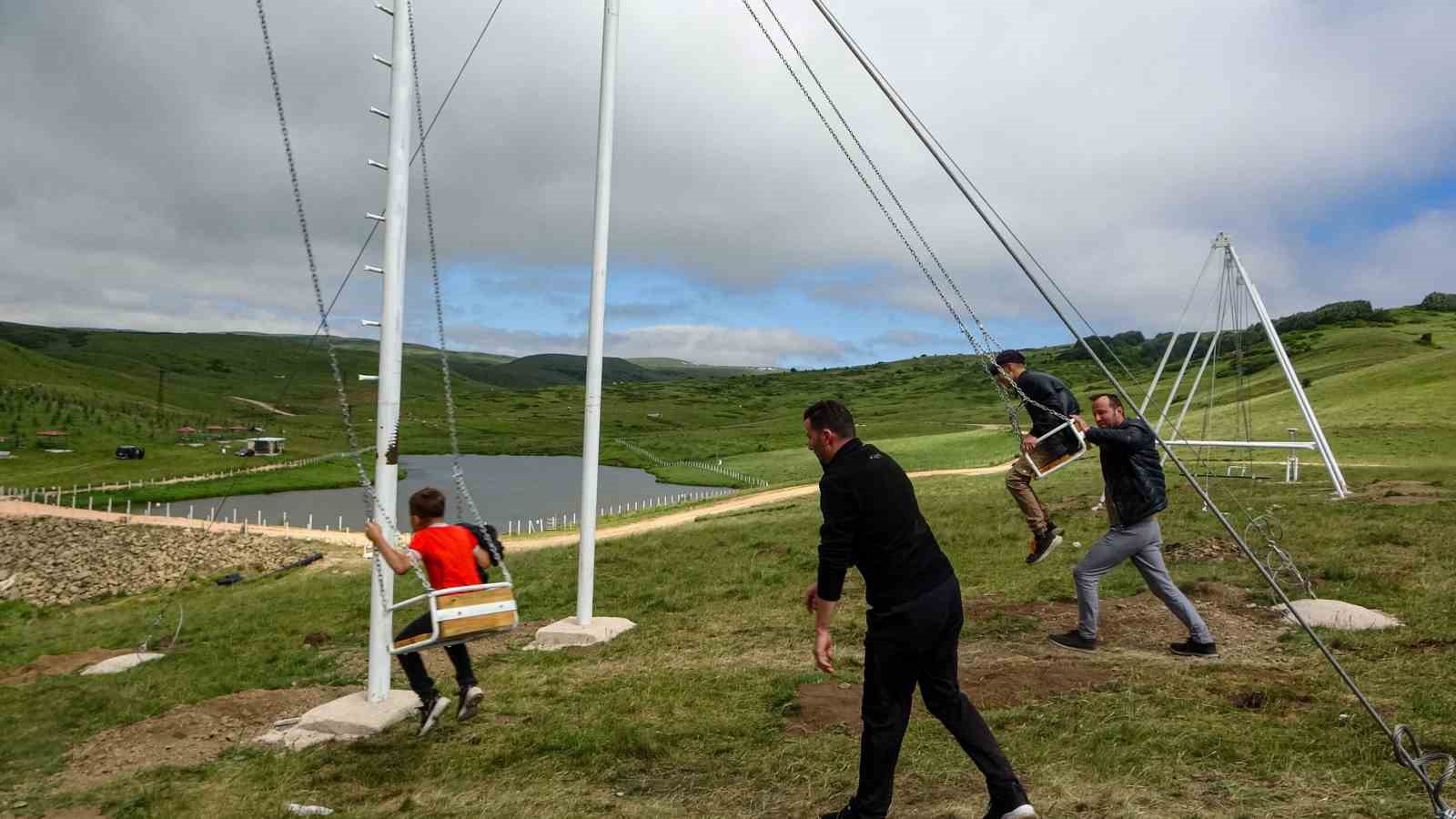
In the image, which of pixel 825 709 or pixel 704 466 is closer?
pixel 825 709

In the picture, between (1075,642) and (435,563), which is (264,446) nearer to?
(435,563)

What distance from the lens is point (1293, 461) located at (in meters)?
30.0

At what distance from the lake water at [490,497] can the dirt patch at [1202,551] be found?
35635 millimetres

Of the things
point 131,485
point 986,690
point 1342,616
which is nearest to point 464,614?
point 986,690

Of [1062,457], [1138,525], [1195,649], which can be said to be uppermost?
[1062,457]

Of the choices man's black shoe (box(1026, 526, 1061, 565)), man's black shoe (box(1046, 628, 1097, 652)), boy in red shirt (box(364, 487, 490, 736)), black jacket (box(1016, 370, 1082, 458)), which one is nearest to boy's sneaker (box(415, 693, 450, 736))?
boy in red shirt (box(364, 487, 490, 736))

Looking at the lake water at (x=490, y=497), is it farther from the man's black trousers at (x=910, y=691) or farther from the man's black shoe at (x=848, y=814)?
the man's black trousers at (x=910, y=691)

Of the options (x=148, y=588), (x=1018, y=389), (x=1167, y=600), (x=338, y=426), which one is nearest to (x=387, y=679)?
(x=1018, y=389)

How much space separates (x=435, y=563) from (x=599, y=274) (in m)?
6.90

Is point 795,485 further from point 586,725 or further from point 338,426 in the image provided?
point 338,426

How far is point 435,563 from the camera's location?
770 centimetres

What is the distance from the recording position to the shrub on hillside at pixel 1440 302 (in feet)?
480

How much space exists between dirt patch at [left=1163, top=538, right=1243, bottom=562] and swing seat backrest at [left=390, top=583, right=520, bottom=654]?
12689 mm

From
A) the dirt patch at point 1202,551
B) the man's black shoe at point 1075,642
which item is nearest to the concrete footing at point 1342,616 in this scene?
the man's black shoe at point 1075,642
